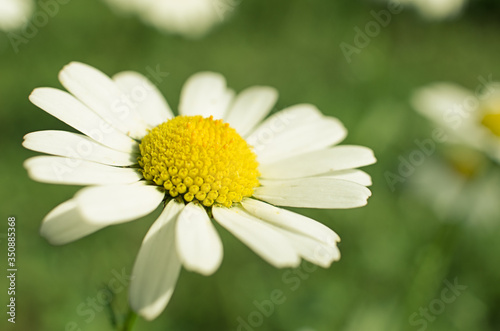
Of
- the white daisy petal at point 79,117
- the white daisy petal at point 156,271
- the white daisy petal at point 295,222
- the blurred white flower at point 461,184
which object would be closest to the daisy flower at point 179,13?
the blurred white flower at point 461,184

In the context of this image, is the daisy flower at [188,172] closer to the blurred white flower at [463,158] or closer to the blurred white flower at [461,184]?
the blurred white flower at [463,158]

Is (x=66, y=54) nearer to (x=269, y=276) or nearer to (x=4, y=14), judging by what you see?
(x=4, y=14)

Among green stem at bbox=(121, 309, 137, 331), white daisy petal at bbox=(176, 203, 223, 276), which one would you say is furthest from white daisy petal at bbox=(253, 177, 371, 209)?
green stem at bbox=(121, 309, 137, 331)

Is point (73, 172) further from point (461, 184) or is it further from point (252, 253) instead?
point (461, 184)

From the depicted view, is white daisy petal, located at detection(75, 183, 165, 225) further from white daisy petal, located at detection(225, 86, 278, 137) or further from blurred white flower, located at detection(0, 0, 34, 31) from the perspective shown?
blurred white flower, located at detection(0, 0, 34, 31)

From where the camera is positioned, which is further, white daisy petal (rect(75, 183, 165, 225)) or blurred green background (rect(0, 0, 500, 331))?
blurred green background (rect(0, 0, 500, 331))

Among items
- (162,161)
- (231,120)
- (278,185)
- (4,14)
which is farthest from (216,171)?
(4,14)
